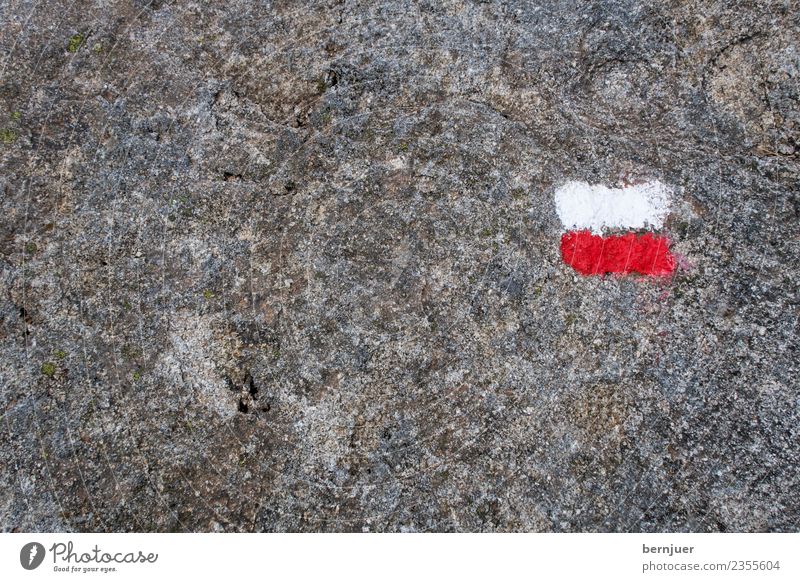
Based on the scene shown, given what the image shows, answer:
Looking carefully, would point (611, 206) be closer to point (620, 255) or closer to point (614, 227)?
point (614, 227)

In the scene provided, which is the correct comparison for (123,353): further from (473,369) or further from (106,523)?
(473,369)

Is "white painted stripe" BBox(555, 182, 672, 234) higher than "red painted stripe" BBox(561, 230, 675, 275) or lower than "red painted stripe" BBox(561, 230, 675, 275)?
higher

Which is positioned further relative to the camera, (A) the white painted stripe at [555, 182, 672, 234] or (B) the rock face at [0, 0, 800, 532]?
(A) the white painted stripe at [555, 182, 672, 234]

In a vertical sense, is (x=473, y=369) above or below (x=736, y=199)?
below

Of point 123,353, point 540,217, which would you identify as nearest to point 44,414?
point 123,353

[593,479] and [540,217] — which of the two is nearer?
[593,479]

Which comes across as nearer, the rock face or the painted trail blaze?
the rock face

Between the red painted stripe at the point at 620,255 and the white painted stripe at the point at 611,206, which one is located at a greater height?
the white painted stripe at the point at 611,206
